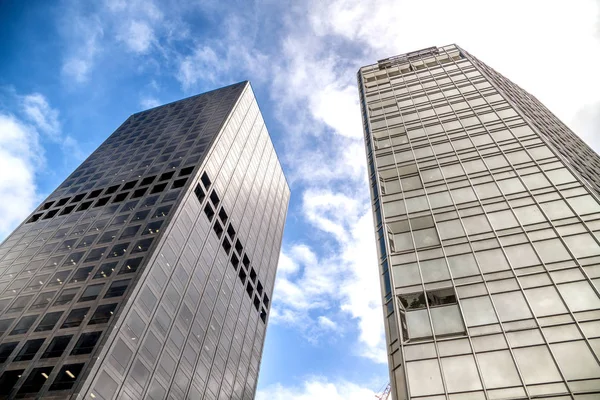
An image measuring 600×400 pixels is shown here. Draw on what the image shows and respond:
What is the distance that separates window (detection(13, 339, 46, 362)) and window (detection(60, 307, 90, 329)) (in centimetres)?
273

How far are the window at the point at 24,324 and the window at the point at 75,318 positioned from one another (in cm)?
492

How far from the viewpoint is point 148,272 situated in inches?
2099

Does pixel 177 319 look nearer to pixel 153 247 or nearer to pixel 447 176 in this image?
pixel 153 247

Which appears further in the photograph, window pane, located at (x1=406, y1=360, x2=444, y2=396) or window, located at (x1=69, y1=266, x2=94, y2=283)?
window, located at (x1=69, y1=266, x2=94, y2=283)

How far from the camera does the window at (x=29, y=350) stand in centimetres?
4497

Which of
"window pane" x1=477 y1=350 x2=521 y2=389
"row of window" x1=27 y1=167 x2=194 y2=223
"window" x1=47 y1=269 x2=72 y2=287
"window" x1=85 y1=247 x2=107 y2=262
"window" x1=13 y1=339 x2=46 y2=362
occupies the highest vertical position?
"row of window" x1=27 y1=167 x2=194 y2=223

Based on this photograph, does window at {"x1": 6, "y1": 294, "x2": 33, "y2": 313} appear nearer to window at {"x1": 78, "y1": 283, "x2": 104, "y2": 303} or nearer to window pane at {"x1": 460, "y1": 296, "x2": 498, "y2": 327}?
window at {"x1": 78, "y1": 283, "x2": 104, "y2": 303}

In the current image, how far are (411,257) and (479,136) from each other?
51.1ft

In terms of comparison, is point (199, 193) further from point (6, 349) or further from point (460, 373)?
point (460, 373)

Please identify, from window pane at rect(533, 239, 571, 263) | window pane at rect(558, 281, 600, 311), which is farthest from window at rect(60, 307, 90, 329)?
window pane at rect(558, 281, 600, 311)

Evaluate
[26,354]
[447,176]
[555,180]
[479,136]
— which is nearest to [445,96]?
[479,136]

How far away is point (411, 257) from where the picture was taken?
87.8ft

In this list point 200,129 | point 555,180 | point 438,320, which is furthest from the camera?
point 200,129

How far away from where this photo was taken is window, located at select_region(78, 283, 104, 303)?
5120cm
